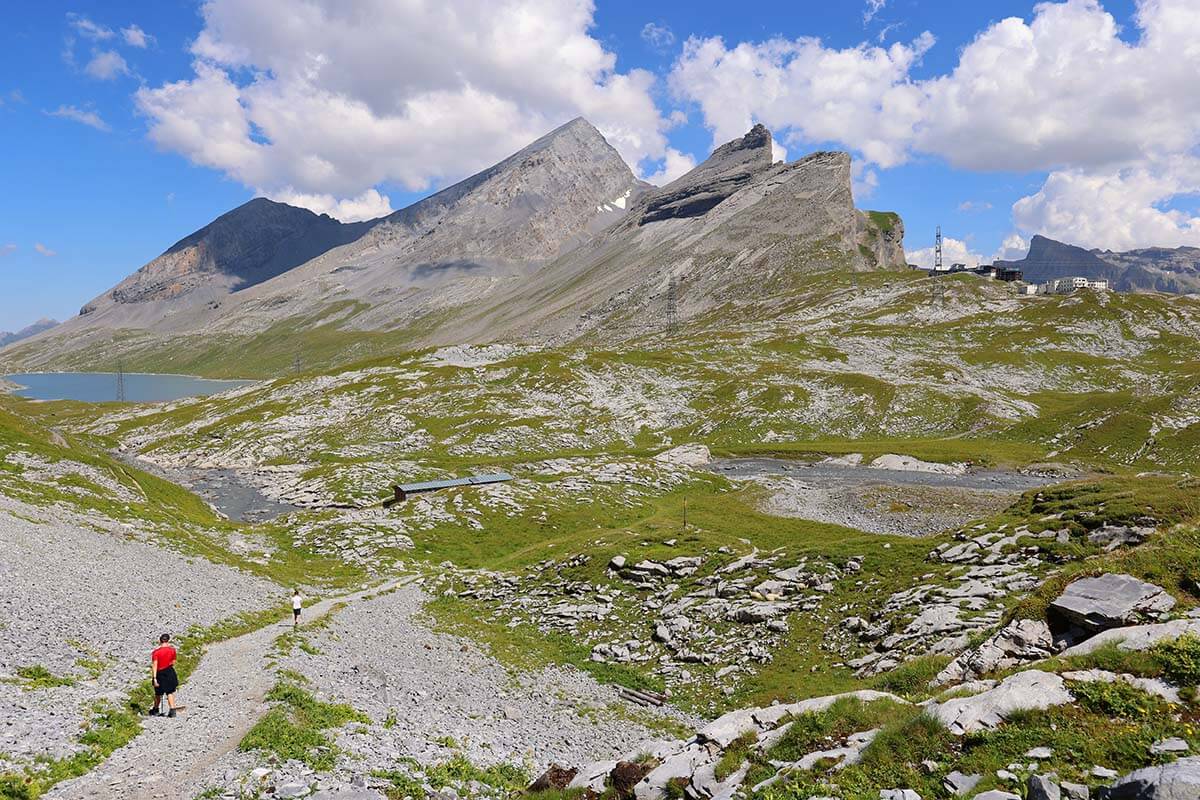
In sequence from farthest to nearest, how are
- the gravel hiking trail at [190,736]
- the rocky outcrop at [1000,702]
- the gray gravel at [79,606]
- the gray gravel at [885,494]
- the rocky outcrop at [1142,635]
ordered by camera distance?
the gray gravel at [885,494]
the gray gravel at [79,606]
the gravel hiking trail at [190,736]
the rocky outcrop at [1142,635]
the rocky outcrop at [1000,702]

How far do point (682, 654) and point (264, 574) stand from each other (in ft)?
119

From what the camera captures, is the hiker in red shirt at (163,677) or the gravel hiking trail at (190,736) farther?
the hiker in red shirt at (163,677)

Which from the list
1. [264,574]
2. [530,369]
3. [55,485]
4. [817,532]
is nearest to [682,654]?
[817,532]

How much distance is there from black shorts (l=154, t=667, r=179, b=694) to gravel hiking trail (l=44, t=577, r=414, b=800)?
91 cm

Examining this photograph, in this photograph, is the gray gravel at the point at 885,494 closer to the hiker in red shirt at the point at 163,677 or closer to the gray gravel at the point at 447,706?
the gray gravel at the point at 447,706

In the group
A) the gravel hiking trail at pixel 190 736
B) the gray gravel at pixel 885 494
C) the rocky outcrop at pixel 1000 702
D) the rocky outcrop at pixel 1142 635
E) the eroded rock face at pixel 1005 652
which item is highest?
the rocky outcrop at pixel 1142 635

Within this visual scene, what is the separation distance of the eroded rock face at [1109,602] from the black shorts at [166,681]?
100ft

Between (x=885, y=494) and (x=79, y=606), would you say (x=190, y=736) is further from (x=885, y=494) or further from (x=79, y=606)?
(x=885, y=494)

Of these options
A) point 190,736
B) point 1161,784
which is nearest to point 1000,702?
point 1161,784

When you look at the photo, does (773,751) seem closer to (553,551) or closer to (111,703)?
(111,703)

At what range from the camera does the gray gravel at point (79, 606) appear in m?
20.2

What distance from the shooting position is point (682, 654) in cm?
3378

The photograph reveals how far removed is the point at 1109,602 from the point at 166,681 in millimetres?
31645

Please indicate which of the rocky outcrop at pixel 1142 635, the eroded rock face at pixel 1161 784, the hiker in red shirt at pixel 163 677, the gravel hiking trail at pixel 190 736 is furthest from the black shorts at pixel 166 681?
the rocky outcrop at pixel 1142 635
